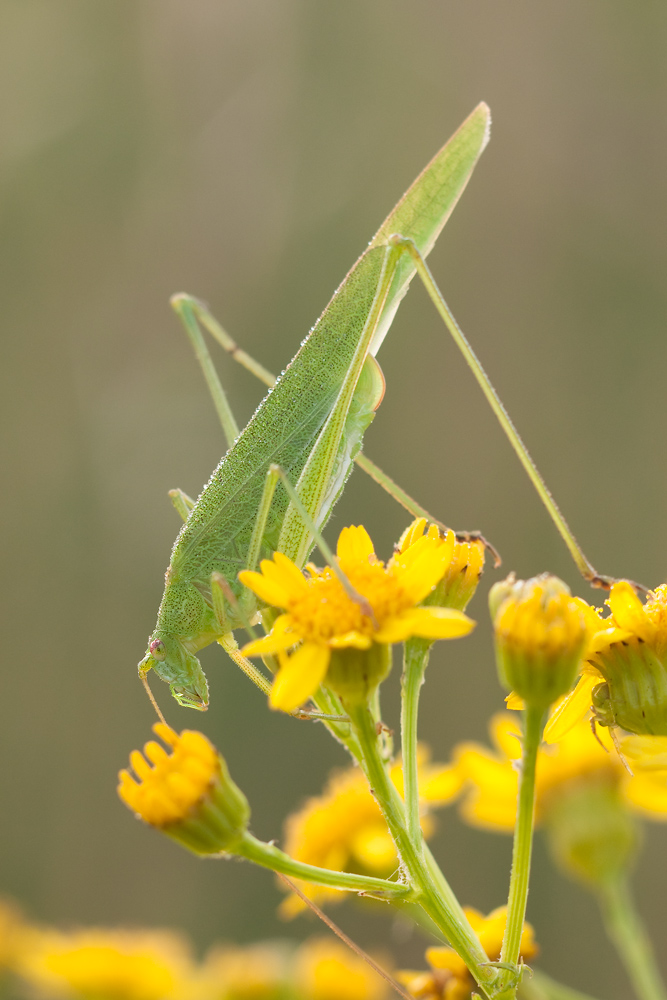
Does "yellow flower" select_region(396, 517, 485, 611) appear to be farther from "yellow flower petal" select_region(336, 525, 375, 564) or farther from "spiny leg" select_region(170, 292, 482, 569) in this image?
"spiny leg" select_region(170, 292, 482, 569)

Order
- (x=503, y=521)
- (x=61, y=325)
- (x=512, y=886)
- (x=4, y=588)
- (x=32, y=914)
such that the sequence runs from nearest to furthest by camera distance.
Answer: (x=512, y=886) → (x=32, y=914) → (x=503, y=521) → (x=4, y=588) → (x=61, y=325)

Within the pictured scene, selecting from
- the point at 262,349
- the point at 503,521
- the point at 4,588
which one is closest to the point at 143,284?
the point at 262,349

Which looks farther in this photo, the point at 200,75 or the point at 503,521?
the point at 200,75

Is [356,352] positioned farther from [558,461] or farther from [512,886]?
[558,461]

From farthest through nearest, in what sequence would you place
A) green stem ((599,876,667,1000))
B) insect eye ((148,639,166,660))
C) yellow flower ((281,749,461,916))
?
insect eye ((148,639,166,660)) → yellow flower ((281,749,461,916)) → green stem ((599,876,667,1000))

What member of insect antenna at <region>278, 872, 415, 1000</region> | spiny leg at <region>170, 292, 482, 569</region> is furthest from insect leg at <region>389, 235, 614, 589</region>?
insect antenna at <region>278, 872, 415, 1000</region>

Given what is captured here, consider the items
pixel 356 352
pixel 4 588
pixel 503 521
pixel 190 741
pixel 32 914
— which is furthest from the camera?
pixel 4 588

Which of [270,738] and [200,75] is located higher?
[200,75]
